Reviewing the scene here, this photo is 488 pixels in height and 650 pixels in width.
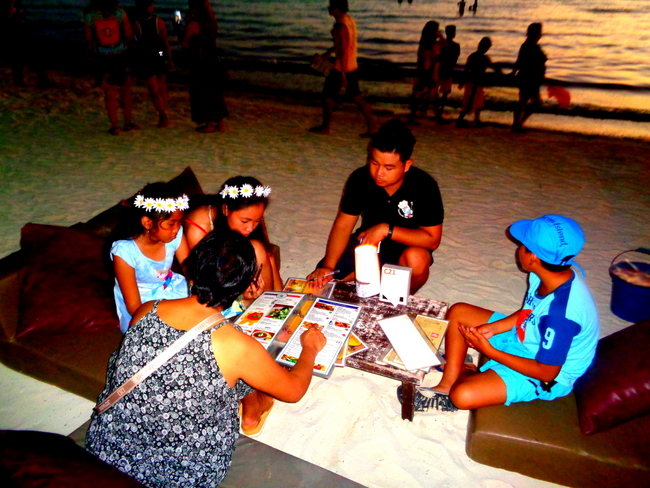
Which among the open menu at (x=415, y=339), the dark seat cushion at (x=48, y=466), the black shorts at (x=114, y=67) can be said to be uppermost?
the black shorts at (x=114, y=67)

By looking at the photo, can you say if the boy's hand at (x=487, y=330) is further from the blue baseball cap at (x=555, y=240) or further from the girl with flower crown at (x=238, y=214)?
the girl with flower crown at (x=238, y=214)

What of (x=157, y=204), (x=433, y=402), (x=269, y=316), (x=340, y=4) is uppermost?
(x=340, y=4)

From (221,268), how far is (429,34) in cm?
821

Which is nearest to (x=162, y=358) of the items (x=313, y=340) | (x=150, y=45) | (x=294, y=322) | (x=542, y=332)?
(x=313, y=340)

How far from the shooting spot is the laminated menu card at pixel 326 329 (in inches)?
80.7

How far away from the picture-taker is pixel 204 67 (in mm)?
7000

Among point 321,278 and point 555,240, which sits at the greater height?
point 555,240

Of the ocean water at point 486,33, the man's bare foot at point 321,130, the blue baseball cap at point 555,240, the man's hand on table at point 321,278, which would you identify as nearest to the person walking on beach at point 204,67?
the man's bare foot at point 321,130

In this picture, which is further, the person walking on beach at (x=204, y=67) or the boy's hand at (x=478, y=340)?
the person walking on beach at (x=204, y=67)

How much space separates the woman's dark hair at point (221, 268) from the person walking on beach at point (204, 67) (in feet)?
20.5

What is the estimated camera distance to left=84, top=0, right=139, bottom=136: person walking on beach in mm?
6289

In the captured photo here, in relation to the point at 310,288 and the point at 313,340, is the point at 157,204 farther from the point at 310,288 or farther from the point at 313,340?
the point at 313,340

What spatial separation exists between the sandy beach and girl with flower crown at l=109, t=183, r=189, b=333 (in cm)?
80

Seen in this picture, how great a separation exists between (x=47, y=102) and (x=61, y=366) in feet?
29.8
